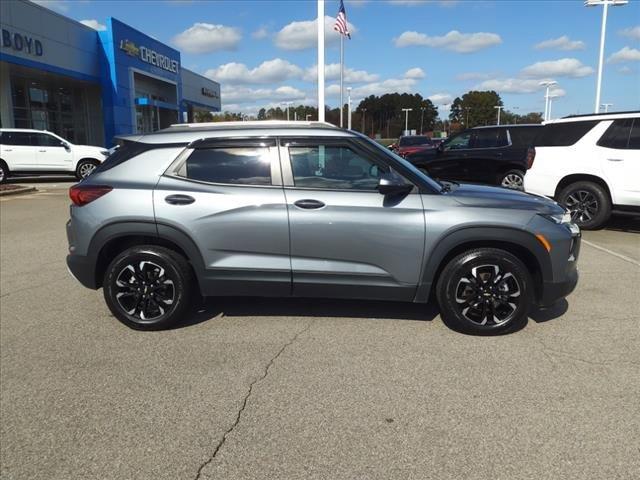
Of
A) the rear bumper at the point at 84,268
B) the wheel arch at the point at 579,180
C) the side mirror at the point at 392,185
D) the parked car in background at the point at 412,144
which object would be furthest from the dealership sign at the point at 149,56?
the side mirror at the point at 392,185

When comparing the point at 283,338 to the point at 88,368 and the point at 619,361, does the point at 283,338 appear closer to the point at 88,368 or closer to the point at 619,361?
the point at 88,368

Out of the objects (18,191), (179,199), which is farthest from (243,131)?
(18,191)

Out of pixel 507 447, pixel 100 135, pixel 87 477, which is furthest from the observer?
pixel 100 135

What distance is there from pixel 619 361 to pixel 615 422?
95cm

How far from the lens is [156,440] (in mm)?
2809

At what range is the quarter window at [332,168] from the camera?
13.6 ft

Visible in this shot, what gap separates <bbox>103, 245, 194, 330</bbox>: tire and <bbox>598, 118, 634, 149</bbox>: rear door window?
7.28 metres

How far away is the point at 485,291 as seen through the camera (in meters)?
4.06

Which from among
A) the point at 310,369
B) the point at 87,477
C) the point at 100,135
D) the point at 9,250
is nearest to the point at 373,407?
the point at 310,369

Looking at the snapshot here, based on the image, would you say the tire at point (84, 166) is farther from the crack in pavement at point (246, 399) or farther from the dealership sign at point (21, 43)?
the crack in pavement at point (246, 399)

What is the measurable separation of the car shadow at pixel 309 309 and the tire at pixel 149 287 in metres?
0.25

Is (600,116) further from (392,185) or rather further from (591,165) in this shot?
(392,185)

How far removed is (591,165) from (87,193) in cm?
768

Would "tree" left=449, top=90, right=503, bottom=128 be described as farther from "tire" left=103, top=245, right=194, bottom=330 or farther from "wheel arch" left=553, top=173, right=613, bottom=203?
"tire" left=103, top=245, right=194, bottom=330
